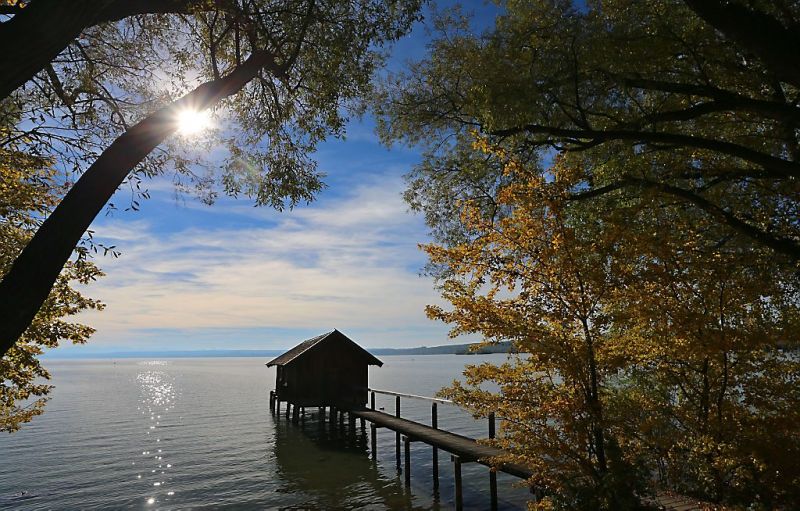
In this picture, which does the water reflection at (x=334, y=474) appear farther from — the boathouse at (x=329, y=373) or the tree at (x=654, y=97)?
the tree at (x=654, y=97)

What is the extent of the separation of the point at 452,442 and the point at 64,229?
1539cm

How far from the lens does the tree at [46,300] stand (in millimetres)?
9344

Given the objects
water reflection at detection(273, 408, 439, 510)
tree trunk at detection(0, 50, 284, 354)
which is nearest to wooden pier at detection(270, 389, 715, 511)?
water reflection at detection(273, 408, 439, 510)

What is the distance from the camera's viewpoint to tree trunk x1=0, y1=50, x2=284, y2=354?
4160mm

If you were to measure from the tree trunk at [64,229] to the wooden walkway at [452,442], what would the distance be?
918 centimetres

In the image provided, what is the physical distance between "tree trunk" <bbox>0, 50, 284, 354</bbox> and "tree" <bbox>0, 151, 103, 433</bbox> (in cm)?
486

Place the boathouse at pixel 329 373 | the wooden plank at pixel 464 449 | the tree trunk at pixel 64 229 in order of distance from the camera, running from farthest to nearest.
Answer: the boathouse at pixel 329 373 → the wooden plank at pixel 464 449 → the tree trunk at pixel 64 229

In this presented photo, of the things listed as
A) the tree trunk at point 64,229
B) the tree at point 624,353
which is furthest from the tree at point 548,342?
the tree trunk at point 64,229

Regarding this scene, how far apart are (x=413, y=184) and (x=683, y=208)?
7771 millimetres

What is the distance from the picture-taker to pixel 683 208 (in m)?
10.9

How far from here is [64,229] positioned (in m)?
4.49

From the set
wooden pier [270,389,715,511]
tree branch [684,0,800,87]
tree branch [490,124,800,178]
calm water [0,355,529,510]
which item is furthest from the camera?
calm water [0,355,529,510]

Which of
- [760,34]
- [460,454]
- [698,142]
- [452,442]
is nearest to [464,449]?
[460,454]

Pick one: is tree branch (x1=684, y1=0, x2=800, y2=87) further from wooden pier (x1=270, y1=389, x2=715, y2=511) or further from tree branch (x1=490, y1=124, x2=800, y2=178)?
wooden pier (x1=270, y1=389, x2=715, y2=511)
